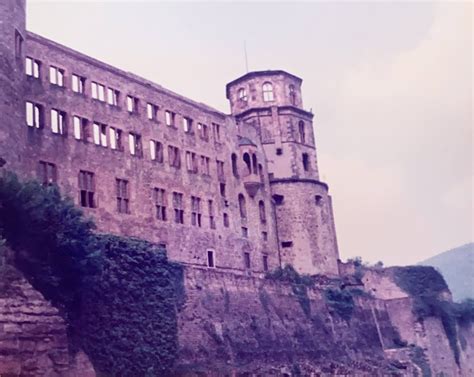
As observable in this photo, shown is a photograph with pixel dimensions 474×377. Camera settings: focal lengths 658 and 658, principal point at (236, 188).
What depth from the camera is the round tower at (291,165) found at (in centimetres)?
5128

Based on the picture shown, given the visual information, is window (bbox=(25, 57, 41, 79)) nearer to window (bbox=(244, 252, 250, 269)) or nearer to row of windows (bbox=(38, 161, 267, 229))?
row of windows (bbox=(38, 161, 267, 229))

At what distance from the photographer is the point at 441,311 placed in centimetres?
4900

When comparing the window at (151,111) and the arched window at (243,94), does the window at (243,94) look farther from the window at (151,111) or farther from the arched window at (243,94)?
the window at (151,111)

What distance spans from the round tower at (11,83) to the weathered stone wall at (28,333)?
24.1ft

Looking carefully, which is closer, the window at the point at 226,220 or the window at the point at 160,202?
the window at the point at 160,202

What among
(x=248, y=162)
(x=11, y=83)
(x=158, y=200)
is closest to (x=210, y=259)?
(x=158, y=200)

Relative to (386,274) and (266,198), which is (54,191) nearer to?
(266,198)

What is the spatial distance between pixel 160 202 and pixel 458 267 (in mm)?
143017

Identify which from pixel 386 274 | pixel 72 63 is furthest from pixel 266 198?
pixel 72 63

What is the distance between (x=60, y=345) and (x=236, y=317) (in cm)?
1464

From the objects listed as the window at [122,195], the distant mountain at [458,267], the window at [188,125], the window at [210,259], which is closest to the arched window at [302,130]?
the window at [188,125]

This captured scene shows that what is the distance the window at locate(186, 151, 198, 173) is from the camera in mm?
45547

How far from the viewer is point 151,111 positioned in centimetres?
4375

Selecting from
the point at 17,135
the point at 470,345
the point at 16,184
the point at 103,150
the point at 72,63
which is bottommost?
the point at 470,345
